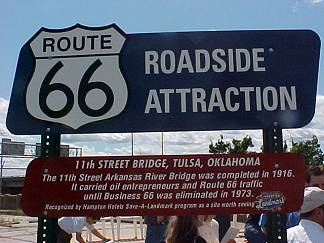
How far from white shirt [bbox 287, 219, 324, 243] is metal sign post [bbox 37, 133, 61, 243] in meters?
1.49

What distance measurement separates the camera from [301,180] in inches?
109

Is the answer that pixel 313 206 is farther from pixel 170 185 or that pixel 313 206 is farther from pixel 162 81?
pixel 162 81

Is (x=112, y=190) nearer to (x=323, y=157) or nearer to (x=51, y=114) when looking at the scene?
(x=51, y=114)

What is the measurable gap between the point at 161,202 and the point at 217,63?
89 centimetres

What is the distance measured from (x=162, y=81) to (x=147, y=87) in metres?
0.10

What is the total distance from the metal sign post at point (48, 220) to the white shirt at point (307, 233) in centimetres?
149

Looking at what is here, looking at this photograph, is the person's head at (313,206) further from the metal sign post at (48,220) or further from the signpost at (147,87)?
the metal sign post at (48,220)

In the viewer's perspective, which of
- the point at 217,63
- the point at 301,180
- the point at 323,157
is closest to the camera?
the point at 301,180

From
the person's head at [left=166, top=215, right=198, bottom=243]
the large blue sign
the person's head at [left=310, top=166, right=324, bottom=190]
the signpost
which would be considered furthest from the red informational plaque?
the person's head at [left=310, top=166, right=324, bottom=190]

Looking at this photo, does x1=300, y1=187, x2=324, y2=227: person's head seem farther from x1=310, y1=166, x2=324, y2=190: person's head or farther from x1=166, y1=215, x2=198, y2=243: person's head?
x1=310, y1=166, x2=324, y2=190: person's head

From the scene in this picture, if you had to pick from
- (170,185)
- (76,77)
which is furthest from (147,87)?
(170,185)

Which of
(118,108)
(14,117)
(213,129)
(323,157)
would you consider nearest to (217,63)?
(213,129)

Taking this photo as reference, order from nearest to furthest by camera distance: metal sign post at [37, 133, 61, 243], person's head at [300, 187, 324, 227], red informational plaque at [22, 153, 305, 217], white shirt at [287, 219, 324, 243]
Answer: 1. red informational plaque at [22, 153, 305, 217]
2. metal sign post at [37, 133, 61, 243]
3. white shirt at [287, 219, 324, 243]
4. person's head at [300, 187, 324, 227]

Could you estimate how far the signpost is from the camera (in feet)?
9.50
